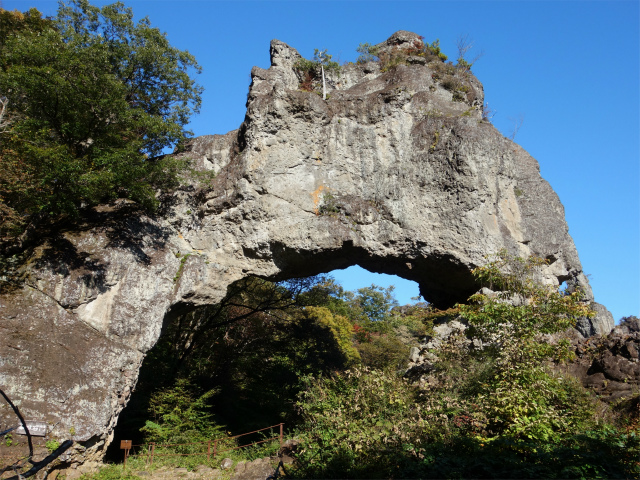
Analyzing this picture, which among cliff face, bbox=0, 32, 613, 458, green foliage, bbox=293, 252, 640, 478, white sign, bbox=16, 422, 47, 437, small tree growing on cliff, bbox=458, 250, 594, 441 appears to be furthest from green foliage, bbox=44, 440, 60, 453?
small tree growing on cliff, bbox=458, 250, 594, 441

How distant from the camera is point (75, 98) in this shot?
982cm

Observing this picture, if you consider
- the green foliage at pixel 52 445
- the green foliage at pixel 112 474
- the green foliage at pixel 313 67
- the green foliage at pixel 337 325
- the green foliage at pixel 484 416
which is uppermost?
the green foliage at pixel 313 67

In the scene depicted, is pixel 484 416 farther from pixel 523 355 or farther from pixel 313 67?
pixel 313 67

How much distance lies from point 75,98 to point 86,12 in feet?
14.6

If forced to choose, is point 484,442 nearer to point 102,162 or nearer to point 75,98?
point 102,162

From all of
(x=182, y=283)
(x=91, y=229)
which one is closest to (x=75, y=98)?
(x=91, y=229)

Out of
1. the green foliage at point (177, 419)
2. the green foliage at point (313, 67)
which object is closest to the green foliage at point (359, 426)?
the green foliage at point (177, 419)

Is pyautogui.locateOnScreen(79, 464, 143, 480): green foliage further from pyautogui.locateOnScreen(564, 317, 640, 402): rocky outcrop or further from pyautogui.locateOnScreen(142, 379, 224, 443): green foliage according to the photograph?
pyautogui.locateOnScreen(564, 317, 640, 402): rocky outcrop

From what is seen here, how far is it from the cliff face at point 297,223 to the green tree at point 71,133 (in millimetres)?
834

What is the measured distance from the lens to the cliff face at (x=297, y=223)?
370 inches

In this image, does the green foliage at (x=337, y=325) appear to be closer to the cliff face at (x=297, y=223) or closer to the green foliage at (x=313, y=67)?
the cliff face at (x=297, y=223)

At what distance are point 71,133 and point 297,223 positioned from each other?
5198 millimetres

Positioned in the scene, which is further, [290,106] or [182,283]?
[290,106]

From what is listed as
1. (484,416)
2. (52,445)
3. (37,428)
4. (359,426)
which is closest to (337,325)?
(359,426)
